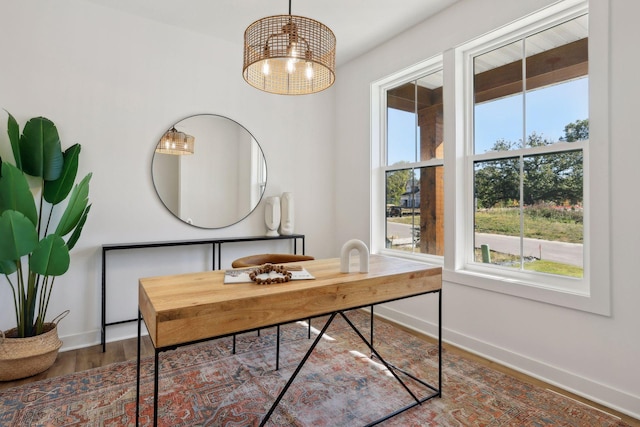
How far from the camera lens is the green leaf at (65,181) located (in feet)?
8.25

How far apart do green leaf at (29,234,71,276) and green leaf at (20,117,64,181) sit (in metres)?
0.60

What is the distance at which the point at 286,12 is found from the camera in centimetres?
292

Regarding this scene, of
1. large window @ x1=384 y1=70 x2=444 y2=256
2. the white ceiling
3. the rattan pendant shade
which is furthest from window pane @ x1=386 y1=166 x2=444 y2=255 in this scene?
the rattan pendant shade

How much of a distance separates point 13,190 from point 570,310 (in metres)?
3.61

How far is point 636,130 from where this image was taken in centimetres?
194

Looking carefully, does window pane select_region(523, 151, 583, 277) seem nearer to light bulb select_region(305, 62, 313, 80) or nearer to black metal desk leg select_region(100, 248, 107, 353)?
light bulb select_region(305, 62, 313, 80)

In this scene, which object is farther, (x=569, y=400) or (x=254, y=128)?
(x=254, y=128)

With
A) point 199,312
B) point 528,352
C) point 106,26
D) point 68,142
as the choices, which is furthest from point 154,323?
point 106,26

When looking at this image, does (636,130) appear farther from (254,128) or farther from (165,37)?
(165,37)

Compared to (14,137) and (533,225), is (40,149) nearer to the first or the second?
(14,137)

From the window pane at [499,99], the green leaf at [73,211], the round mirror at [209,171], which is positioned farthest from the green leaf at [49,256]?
the window pane at [499,99]

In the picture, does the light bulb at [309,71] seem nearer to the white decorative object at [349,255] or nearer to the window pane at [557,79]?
the white decorative object at [349,255]

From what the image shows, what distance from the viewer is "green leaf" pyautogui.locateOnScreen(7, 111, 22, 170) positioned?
→ 2.36 metres

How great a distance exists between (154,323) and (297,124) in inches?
120
